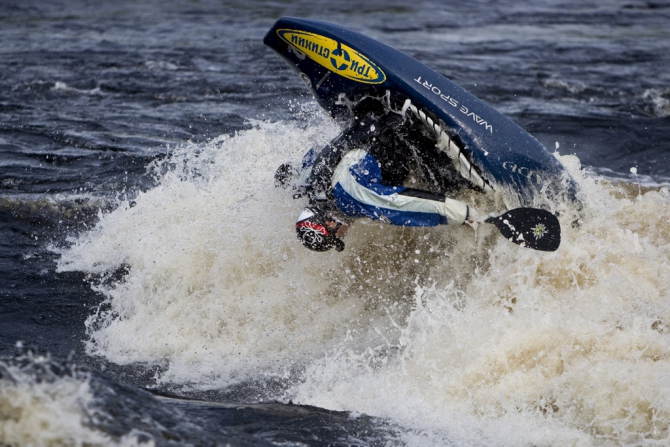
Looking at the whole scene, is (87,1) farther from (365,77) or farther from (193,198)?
(365,77)

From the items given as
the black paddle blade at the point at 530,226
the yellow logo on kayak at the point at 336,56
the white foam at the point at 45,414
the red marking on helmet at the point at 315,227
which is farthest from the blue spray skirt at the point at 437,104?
the white foam at the point at 45,414

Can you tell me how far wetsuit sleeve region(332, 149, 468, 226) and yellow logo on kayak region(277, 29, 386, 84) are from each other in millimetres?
622

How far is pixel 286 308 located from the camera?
5.29 m

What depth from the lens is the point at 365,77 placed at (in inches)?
192

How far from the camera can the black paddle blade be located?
446cm

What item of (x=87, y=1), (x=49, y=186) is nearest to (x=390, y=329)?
(x=49, y=186)

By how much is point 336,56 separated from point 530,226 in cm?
171

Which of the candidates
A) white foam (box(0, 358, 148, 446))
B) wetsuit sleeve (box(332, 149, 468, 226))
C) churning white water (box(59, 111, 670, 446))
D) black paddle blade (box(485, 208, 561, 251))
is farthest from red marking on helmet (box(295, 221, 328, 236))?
white foam (box(0, 358, 148, 446))

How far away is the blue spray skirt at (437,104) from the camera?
4664 millimetres

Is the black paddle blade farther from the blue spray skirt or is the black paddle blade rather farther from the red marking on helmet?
the red marking on helmet

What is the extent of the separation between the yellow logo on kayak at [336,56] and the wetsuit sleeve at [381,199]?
24.5 inches

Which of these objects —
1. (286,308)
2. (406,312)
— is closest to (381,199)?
(406,312)

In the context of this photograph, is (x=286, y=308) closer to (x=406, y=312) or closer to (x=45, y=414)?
(x=406, y=312)

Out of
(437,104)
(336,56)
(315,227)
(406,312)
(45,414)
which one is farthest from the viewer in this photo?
(406,312)
